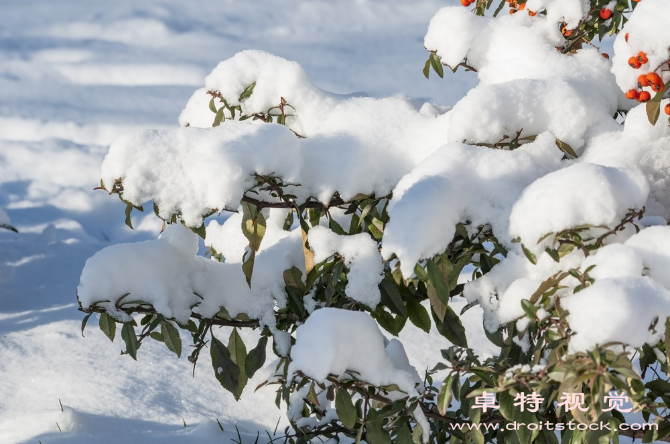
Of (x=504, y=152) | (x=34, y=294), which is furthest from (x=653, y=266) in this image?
(x=34, y=294)

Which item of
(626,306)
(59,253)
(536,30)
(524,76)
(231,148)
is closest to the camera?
(626,306)

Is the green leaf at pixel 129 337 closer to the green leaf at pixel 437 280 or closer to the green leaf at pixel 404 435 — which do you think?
the green leaf at pixel 404 435

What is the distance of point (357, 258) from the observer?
69.6 inches

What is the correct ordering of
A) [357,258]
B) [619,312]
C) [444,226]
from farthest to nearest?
1. [357,258]
2. [444,226]
3. [619,312]

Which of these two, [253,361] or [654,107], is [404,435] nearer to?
[253,361]

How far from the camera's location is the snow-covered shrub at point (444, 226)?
1.37 meters

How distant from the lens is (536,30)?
2.30 meters

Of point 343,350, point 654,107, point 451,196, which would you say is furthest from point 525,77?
point 343,350

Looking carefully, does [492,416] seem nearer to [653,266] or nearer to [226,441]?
[653,266]

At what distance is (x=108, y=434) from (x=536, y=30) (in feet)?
8.57

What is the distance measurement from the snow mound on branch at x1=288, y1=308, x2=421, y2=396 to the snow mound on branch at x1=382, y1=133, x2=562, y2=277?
0.21m

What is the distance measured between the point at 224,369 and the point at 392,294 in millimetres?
599

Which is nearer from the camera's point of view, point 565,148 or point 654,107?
point 654,107

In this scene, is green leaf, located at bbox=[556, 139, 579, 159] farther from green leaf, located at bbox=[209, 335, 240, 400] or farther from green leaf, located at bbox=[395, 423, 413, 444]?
green leaf, located at bbox=[209, 335, 240, 400]
